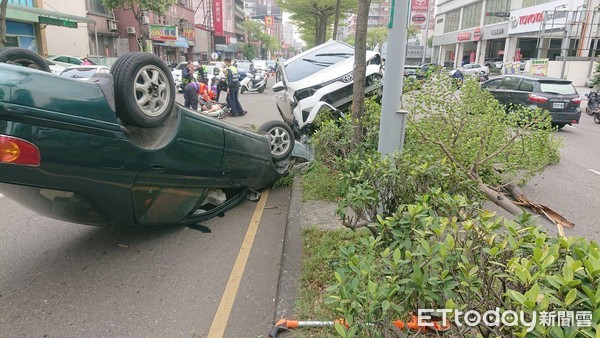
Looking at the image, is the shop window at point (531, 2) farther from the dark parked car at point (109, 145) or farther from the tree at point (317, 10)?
the dark parked car at point (109, 145)

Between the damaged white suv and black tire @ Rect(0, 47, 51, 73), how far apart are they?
15.1 ft

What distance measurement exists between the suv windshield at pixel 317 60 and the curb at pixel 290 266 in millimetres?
4643

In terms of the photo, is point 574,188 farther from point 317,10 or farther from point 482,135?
point 317,10

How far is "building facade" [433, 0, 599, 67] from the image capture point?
33875mm

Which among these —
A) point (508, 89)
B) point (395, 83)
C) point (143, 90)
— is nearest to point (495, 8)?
point (508, 89)

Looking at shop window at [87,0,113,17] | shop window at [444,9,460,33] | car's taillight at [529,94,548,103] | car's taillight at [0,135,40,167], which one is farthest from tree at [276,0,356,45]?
shop window at [444,9,460,33]

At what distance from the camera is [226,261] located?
4117 mm

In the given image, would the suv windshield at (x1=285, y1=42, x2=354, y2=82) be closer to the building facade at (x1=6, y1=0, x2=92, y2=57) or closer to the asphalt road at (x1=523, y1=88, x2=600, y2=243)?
the asphalt road at (x1=523, y1=88, x2=600, y2=243)

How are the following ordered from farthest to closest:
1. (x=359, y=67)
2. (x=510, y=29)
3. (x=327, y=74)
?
(x=510, y=29)
(x=327, y=74)
(x=359, y=67)

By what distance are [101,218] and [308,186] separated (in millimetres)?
2961

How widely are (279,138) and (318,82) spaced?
2713 mm

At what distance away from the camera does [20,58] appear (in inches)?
149

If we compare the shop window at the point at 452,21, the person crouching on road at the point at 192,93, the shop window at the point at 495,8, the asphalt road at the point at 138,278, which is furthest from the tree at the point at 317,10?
the shop window at the point at 452,21

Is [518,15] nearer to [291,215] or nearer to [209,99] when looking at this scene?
[209,99]
